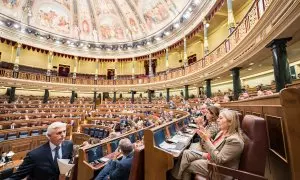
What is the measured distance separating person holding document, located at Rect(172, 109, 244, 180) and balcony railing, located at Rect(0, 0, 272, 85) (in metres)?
3.93

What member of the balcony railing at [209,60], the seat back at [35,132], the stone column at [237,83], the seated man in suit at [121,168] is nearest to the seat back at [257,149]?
the seated man in suit at [121,168]

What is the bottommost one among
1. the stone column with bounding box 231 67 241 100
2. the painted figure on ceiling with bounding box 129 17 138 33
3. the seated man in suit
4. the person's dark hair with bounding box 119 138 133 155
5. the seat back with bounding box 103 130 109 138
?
the seat back with bounding box 103 130 109 138

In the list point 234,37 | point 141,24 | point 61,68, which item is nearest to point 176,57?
point 141,24

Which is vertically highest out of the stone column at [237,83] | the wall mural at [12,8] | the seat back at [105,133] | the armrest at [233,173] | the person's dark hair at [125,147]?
the wall mural at [12,8]

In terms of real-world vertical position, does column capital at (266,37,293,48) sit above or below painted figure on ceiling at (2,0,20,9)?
below

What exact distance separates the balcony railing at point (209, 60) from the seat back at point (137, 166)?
4.81 meters

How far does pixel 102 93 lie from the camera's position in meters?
22.1

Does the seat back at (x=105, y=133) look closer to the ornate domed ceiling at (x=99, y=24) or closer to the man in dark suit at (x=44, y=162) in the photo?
the man in dark suit at (x=44, y=162)

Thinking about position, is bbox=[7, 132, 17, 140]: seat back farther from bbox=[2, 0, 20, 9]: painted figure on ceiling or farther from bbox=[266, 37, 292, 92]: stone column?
bbox=[2, 0, 20, 9]: painted figure on ceiling

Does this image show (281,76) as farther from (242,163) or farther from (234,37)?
(242,163)

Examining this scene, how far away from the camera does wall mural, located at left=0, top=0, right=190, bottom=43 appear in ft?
52.5

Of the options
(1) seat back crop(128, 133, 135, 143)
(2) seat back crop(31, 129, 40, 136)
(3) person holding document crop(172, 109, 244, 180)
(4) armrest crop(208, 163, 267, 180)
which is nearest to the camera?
(4) armrest crop(208, 163, 267, 180)

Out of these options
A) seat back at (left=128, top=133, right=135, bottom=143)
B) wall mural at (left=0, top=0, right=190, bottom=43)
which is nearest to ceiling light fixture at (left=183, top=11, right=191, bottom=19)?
wall mural at (left=0, top=0, right=190, bottom=43)

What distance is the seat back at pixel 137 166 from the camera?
1899mm
